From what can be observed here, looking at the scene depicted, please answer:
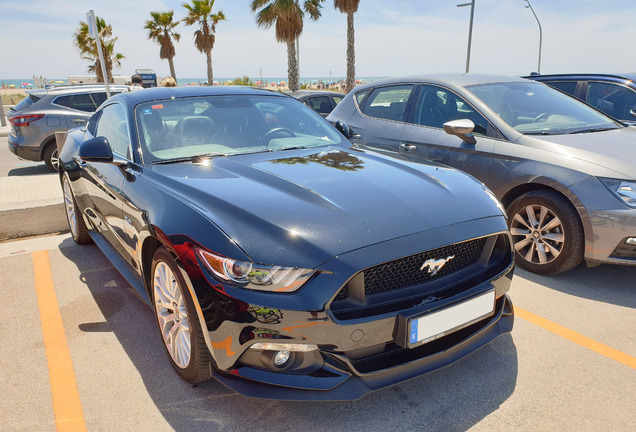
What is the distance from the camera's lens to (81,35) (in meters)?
31.4

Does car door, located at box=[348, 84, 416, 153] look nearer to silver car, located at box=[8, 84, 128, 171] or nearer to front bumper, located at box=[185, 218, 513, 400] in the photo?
front bumper, located at box=[185, 218, 513, 400]

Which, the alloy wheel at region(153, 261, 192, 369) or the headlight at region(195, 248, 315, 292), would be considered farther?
the alloy wheel at region(153, 261, 192, 369)

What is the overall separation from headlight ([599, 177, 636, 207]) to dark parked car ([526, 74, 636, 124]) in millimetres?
2964

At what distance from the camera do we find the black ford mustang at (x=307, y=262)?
1876 mm

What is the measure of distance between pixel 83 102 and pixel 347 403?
8955 millimetres

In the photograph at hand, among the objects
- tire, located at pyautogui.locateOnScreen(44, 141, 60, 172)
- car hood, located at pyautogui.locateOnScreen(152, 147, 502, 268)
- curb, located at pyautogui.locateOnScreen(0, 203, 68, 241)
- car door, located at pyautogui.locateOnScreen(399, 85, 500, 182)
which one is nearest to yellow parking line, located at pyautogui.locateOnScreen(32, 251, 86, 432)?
car hood, located at pyautogui.locateOnScreen(152, 147, 502, 268)

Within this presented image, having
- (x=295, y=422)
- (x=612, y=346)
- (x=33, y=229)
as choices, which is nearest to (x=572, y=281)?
(x=612, y=346)

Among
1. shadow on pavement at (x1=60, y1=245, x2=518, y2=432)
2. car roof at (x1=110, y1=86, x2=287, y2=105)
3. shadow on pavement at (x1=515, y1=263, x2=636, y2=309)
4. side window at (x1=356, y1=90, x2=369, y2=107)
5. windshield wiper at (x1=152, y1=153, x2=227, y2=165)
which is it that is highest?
car roof at (x1=110, y1=86, x2=287, y2=105)

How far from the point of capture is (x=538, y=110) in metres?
4.36

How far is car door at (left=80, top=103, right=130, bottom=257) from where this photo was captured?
3057mm

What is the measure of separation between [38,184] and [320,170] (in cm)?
671

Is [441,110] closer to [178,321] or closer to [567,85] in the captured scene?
[567,85]

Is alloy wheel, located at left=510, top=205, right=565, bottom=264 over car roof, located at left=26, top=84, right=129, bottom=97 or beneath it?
beneath

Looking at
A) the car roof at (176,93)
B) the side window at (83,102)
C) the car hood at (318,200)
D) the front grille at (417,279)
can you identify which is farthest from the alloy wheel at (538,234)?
the side window at (83,102)
